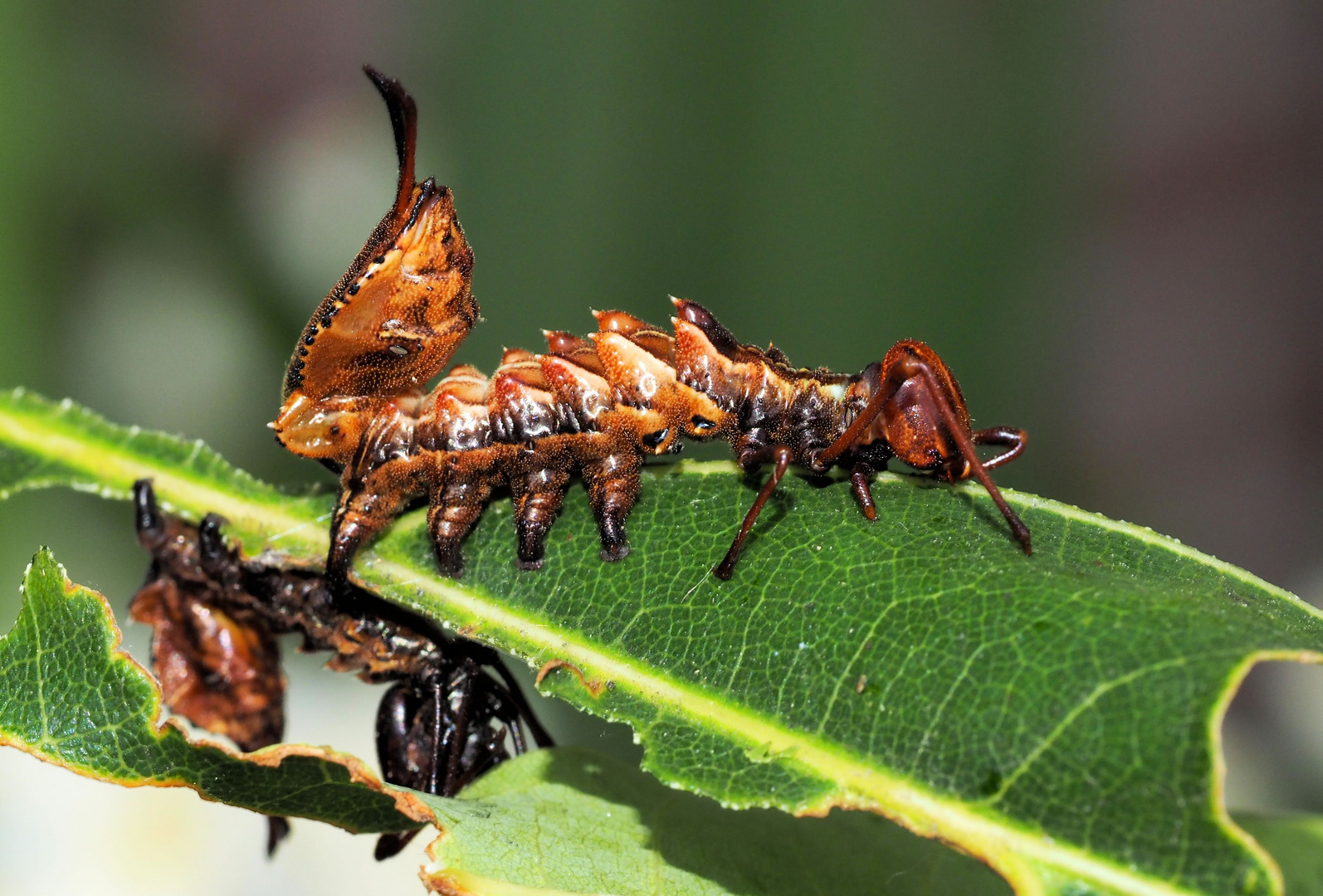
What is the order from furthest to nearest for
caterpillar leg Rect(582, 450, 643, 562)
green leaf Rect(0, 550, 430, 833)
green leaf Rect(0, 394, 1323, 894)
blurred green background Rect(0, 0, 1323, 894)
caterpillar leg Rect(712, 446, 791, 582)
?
blurred green background Rect(0, 0, 1323, 894)
caterpillar leg Rect(582, 450, 643, 562)
caterpillar leg Rect(712, 446, 791, 582)
green leaf Rect(0, 550, 430, 833)
green leaf Rect(0, 394, 1323, 894)

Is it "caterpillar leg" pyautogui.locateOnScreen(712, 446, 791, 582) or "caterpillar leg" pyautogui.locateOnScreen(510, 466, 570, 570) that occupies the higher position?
"caterpillar leg" pyautogui.locateOnScreen(712, 446, 791, 582)

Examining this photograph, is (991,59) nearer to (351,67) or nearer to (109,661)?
(351,67)

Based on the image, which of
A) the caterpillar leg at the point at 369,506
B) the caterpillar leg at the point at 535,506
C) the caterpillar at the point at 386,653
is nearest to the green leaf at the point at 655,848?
the caterpillar at the point at 386,653

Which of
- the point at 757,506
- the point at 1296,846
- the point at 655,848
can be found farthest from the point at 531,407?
the point at 1296,846

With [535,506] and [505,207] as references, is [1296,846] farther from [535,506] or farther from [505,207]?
[505,207]

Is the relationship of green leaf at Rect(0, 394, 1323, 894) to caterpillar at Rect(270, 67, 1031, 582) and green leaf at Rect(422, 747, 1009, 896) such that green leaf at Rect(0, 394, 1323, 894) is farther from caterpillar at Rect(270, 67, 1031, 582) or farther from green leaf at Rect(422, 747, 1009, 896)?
green leaf at Rect(422, 747, 1009, 896)

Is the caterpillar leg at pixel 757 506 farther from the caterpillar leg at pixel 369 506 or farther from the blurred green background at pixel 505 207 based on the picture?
the blurred green background at pixel 505 207

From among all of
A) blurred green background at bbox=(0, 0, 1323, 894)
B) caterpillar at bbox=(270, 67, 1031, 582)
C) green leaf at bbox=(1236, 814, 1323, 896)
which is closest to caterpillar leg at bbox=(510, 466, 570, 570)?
caterpillar at bbox=(270, 67, 1031, 582)
